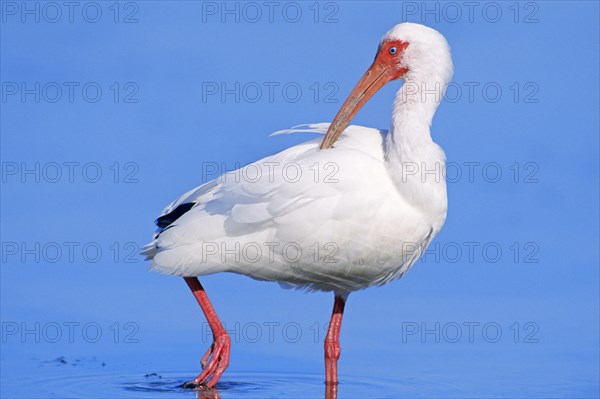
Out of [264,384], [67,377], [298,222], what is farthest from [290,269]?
[67,377]

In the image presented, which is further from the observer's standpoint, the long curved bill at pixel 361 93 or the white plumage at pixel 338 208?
the long curved bill at pixel 361 93

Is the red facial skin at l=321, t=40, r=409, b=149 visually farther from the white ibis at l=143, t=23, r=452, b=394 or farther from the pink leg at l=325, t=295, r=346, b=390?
the pink leg at l=325, t=295, r=346, b=390

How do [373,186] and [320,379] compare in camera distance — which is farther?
[320,379]

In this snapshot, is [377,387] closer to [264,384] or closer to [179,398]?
[264,384]

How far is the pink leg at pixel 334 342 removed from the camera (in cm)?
1401

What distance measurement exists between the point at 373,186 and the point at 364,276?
1.02m

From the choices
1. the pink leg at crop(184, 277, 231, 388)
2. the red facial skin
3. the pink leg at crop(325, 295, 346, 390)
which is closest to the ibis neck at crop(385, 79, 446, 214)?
the red facial skin

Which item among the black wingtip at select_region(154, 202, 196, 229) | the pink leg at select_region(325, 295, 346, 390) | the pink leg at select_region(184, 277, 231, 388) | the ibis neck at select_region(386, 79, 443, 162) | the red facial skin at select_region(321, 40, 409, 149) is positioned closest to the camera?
the ibis neck at select_region(386, 79, 443, 162)

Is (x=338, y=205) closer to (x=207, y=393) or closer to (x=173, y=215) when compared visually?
(x=173, y=215)

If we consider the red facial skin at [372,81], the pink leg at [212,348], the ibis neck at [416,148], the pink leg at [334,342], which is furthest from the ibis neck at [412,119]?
the pink leg at [212,348]

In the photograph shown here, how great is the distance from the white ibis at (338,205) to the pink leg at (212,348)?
12mm

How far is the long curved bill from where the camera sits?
1305 cm

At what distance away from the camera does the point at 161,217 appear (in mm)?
13727

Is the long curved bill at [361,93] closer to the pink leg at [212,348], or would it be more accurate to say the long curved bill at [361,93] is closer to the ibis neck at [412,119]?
the ibis neck at [412,119]
